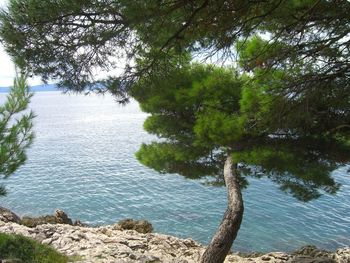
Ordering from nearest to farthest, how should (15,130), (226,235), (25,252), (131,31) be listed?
(131,31) → (25,252) → (226,235) → (15,130)

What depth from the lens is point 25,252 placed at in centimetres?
646

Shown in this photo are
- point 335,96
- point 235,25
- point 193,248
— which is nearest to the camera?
point 235,25

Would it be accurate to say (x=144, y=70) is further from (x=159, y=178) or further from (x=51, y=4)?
(x=159, y=178)

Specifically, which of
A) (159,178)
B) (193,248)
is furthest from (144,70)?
(159,178)

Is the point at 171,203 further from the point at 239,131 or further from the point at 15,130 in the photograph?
the point at 15,130

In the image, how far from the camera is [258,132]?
7.45 m

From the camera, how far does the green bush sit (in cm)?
622

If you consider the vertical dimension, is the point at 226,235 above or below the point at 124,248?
above

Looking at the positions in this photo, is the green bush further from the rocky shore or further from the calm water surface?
the calm water surface

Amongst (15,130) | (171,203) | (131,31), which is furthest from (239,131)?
(171,203)

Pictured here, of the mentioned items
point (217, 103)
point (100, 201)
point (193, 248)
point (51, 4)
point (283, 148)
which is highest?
point (51, 4)

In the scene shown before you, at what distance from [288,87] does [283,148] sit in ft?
5.93

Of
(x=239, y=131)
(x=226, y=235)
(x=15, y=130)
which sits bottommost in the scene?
(x=226, y=235)

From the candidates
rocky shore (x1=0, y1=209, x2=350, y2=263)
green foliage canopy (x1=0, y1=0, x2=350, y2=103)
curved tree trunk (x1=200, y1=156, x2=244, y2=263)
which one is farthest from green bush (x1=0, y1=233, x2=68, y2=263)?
green foliage canopy (x1=0, y1=0, x2=350, y2=103)
